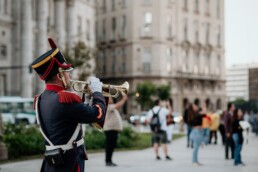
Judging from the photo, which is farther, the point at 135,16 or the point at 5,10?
the point at 135,16

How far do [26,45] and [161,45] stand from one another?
33486 mm

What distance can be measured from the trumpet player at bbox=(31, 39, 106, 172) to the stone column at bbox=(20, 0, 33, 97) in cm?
4977

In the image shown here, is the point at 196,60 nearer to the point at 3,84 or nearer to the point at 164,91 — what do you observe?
the point at 164,91

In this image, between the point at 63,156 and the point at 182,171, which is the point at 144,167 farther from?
the point at 63,156

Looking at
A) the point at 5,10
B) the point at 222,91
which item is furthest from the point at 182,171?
the point at 222,91

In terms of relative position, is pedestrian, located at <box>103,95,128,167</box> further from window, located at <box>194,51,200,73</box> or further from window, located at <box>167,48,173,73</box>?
window, located at <box>194,51,200,73</box>

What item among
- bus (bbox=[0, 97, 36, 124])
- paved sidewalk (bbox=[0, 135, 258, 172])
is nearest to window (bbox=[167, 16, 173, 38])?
bus (bbox=[0, 97, 36, 124])

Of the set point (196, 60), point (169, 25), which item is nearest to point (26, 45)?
point (169, 25)

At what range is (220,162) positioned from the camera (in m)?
17.7

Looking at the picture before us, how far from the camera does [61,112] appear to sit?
19.1 ft

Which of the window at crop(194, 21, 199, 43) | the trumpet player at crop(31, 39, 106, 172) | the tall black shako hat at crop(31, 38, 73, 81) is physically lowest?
the trumpet player at crop(31, 39, 106, 172)

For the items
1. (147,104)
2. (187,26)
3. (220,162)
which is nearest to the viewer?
(220,162)

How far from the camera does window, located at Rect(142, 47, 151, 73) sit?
86312mm

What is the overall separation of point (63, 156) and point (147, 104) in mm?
72728
